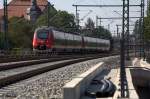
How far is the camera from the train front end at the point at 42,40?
63.8m

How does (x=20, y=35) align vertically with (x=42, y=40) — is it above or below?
above

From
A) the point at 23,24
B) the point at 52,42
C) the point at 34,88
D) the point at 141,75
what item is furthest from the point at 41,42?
the point at 34,88

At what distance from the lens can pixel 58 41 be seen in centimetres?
6662

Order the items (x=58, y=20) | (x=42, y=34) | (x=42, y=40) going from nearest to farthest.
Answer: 1. (x=42, y=40)
2. (x=42, y=34)
3. (x=58, y=20)

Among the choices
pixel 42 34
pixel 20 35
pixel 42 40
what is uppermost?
pixel 42 34

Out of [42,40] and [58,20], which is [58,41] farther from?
[58,20]

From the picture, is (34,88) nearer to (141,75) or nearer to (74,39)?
(141,75)

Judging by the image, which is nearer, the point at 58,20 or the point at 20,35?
the point at 20,35

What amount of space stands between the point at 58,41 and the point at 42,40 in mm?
2482

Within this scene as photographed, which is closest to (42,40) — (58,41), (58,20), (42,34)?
(42,34)

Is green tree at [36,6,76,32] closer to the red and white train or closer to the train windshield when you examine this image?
the red and white train

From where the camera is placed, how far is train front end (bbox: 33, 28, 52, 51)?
63.8m

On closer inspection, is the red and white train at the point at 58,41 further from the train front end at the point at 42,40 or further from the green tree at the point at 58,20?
the green tree at the point at 58,20

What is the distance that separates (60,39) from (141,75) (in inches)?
1133
